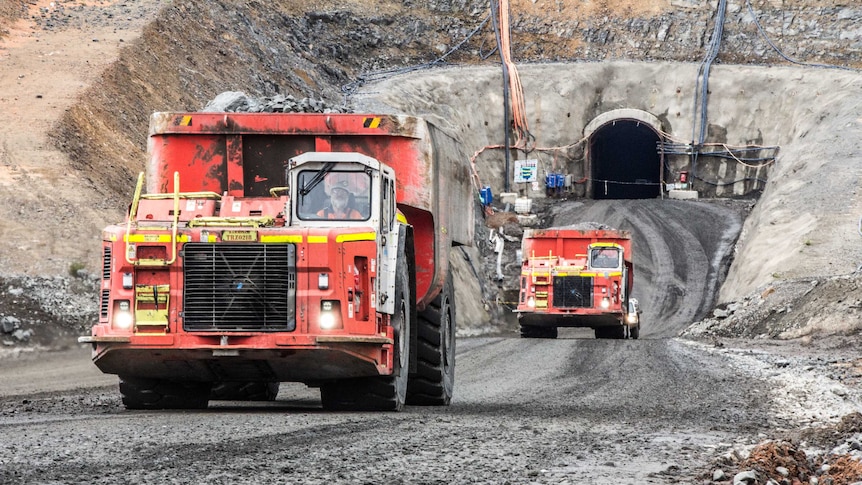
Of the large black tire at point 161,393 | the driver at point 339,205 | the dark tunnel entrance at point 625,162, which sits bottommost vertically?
the large black tire at point 161,393

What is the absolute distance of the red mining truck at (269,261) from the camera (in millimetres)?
11516

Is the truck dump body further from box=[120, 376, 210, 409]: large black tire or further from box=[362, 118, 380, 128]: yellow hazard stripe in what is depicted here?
box=[120, 376, 210, 409]: large black tire

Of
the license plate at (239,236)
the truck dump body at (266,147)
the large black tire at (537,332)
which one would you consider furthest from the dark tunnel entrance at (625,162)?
the license plate at (239,236)

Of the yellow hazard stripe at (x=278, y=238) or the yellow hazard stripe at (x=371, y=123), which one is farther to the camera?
the yellow hazard stripe at (x=371, y=123)

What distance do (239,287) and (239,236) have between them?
483mm

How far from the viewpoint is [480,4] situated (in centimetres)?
6209

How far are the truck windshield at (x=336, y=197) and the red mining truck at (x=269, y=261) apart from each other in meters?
0.01

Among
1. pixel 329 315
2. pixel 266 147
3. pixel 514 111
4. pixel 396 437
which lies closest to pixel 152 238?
pixel 329 315

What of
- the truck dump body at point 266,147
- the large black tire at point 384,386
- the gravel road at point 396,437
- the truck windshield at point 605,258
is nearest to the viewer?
the gravel road at point 396,437

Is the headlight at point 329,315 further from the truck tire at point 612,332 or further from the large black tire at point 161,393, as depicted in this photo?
the truck tire at point 612,332

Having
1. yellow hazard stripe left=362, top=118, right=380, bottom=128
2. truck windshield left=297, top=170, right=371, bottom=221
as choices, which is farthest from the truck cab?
yellow hazard stripe left=362, top=118, right=380, bottom=128

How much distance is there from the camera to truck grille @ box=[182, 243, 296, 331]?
452 inches

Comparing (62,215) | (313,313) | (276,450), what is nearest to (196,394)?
(313,313)

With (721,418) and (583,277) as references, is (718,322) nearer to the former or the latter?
(583,277)
